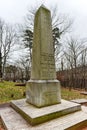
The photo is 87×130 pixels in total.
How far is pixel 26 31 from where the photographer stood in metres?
18.1

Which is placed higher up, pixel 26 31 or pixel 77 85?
pixel 26 31

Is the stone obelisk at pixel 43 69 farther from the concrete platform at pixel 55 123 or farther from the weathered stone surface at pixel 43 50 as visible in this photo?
the concrete platform at pixel 55 123

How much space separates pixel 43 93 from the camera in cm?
431

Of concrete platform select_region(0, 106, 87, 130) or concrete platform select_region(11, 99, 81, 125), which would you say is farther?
concrete platform select_region(11, 99, 81, 125)

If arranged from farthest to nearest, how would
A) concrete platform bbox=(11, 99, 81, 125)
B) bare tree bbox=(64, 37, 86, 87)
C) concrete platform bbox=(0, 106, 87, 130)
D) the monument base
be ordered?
bare tree bbox=(64, 37, 86, 87) → the monument base → concrete platform bbox=(11, 99, 81, 125) → concrete platform bbox=(0, 106, 87, 130)

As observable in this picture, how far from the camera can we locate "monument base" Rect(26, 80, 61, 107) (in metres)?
4.28

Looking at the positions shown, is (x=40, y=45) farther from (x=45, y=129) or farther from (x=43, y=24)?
(x=45, y=129)

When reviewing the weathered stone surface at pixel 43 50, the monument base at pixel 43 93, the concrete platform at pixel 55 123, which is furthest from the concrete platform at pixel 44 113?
the weathered stone surface at pixel 43 50

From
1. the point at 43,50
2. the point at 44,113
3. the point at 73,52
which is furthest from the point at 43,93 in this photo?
the point at 73,52

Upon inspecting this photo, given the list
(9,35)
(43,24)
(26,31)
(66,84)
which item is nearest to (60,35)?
(26,31)

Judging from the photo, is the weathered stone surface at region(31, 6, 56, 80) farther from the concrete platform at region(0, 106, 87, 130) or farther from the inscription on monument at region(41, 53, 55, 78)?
the concrete platform at region(0, 106, 87, 130)

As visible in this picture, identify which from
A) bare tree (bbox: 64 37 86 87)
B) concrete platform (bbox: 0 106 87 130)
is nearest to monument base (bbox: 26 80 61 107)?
concrete platform (bbox: 0 106 87 130)

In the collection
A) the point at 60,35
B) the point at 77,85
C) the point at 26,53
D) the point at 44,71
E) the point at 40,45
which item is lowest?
the point at 77,85

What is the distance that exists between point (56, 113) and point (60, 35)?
52.6 feet
